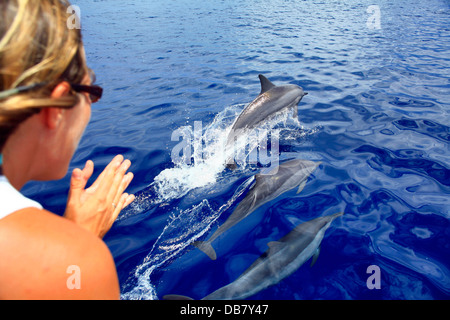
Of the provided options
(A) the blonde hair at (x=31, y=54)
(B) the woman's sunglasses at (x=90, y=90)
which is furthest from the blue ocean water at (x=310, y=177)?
(A) the blonde hair at (x=31, y=54)

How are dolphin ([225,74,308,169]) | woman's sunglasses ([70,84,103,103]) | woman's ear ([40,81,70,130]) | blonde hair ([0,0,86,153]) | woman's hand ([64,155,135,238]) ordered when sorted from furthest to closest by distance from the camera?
dolphin ([225,74,308,169])
woman's hand ([64,155,135,238])
woman's sunglasses ([70,84,103,103])
woman's ear ([40,81,70,130])
blonde hair ([0,0,86,153])

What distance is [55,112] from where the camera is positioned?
158 cm

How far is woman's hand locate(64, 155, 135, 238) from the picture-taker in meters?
2.34

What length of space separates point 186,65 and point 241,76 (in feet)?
10.8

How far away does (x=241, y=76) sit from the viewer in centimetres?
1171

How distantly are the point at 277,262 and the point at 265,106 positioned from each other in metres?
4.78

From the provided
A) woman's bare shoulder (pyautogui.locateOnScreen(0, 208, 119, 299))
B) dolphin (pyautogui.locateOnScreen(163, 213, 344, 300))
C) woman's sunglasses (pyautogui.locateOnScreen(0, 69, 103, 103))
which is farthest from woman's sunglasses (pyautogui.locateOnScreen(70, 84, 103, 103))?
dolphin (pyautogui.locateOnScreen(163, 213, 344, 300))

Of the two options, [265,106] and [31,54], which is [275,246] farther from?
[265,106]

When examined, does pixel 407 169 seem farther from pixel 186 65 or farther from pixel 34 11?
pixel 186 65

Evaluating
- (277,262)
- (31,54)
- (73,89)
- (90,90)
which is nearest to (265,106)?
(277,262)

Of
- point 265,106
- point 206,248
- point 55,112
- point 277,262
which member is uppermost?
point 55,112

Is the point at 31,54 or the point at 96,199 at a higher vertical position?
the point at 31,54

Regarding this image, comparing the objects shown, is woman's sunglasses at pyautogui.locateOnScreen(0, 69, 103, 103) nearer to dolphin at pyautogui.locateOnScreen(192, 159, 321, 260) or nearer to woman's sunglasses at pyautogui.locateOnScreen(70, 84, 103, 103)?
woman's sunglasses at pyautogui.locateOnScreen(70, 84, 103, 103)
